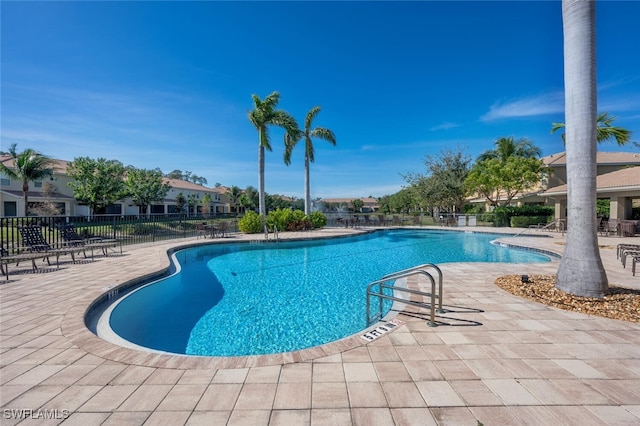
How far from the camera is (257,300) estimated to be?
599 cm

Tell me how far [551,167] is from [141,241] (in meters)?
31.9

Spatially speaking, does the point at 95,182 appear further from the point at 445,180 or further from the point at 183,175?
the point at 183,175

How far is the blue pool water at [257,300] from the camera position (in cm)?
428

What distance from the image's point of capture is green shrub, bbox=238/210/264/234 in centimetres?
1593

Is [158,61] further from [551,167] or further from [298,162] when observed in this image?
[551,167]

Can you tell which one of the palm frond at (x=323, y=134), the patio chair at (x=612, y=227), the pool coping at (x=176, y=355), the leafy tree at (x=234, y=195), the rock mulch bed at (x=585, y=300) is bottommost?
the pool coping at (x=176, y=355)

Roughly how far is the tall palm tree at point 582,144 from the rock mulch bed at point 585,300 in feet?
0.56

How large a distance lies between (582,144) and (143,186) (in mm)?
32102

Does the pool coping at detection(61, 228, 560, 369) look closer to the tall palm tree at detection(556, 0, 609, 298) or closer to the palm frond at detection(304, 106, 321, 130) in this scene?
the tall palm tree at detection(556, 0, 609, 298)

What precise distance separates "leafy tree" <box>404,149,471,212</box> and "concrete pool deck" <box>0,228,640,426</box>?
24884mm

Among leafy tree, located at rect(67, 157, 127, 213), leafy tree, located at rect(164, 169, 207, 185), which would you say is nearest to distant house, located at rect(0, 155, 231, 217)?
leafy tree, located at rect(67, 157, 127, 213)

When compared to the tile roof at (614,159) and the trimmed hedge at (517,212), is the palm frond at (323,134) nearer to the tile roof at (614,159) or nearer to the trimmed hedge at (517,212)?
the trimmed hedge at (517,212)

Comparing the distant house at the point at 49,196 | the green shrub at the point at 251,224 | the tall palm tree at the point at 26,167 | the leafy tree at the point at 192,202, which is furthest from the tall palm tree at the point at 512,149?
the tall palm tree at the point at 26,167

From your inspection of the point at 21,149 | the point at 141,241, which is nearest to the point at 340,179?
the point at 141,241
